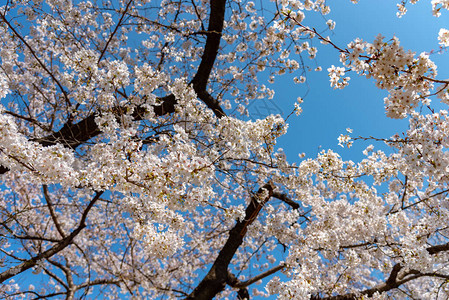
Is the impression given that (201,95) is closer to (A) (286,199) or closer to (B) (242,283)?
(A) (286,199)

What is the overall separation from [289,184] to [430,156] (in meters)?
2.22

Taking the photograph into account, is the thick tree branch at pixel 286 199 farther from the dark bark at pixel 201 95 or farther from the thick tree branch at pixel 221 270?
the dark bark at pixel 201 95

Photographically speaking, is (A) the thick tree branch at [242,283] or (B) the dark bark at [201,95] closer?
(B) the dark bark at [201,95]

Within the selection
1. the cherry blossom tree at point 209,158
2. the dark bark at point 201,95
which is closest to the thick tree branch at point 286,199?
the cherry blossom tree at point 209,158

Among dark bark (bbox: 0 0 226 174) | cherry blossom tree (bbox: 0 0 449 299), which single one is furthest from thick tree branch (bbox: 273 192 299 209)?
dark bark (bbox: 0 0 226 174)

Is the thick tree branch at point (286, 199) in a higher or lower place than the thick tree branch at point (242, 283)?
higher

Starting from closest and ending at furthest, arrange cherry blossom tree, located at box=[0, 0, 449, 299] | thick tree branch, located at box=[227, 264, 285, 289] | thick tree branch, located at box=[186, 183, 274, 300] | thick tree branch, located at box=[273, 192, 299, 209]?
1. cherry blossom tree, located at box=[0, 0, 449, 299]
2. thick tree branch, located at box=[186, 183, 274, 300]
3. thick tree branch, located at box=[227, 264, 285, 289]
4. thick tree branch, located at box=[273, 192, 299, 209]

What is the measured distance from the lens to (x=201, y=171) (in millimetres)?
2441

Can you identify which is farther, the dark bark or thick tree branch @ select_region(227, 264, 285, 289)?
thick tree branch @ select_region(227, 264, 285, 289)

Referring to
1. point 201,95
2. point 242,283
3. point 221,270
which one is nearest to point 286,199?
point 242,283

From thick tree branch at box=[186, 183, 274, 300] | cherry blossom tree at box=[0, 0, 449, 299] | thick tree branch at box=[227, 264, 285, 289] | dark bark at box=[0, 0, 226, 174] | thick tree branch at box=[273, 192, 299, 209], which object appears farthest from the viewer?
thick tree branch at box=[273, 192, 299, 209]

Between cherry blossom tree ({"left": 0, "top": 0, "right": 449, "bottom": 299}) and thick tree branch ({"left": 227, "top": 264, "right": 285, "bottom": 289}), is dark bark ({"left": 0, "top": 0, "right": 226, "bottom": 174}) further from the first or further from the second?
thick tree branch ({"left": 227, "top": 264, "right": 285, "bottom": 289})

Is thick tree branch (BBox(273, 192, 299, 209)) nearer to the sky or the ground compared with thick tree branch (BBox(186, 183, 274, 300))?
nearer to the sky

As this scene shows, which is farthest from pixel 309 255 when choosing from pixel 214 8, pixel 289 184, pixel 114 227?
pixel 114 227
